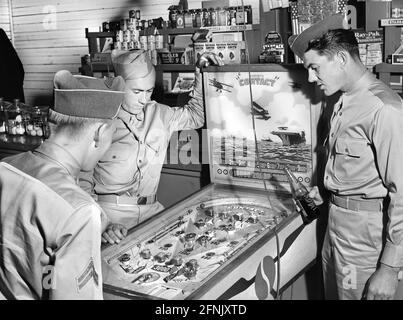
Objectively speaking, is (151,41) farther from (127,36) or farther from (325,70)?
(325,70)

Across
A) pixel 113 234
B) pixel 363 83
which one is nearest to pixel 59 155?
pixel 113 234

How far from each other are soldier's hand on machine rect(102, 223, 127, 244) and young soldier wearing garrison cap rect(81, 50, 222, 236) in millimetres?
762

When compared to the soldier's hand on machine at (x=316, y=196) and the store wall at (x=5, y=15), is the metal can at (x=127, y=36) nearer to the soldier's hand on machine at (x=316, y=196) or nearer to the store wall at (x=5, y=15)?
the soldier's hand on machine at (x=316, y=196)

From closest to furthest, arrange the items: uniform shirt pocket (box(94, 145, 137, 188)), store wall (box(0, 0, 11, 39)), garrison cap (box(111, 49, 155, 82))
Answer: garrison cap (box(111, 49, 155, 82))
uniform shirt pocket (box(94, 145, 137, 188))
store wall (box(0, 0, 11, 39))

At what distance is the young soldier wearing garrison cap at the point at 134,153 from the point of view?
3.09 meters

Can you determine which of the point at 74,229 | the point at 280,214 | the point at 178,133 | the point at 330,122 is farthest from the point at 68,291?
the point at 178,133

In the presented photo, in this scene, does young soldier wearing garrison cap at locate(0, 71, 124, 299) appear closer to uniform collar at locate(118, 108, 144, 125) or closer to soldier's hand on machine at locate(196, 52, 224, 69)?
uniform collar at locate(118, 108, 144, 125)

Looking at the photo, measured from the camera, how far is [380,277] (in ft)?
8.01

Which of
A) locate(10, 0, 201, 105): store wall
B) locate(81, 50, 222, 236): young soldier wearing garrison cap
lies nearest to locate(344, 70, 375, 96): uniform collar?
locate(81, 50, 222, 236): young soldier wearing garrison cap

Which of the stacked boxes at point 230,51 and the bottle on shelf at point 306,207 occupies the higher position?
the stacked boxes at point 230,51

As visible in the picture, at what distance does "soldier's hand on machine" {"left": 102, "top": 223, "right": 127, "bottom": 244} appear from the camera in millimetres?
2363

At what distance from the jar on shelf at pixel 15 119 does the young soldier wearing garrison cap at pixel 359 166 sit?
→ 3.10 metres

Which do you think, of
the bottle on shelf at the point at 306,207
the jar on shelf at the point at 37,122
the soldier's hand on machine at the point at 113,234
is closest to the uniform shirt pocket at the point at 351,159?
the bottle on shelf at the point at 306,207
